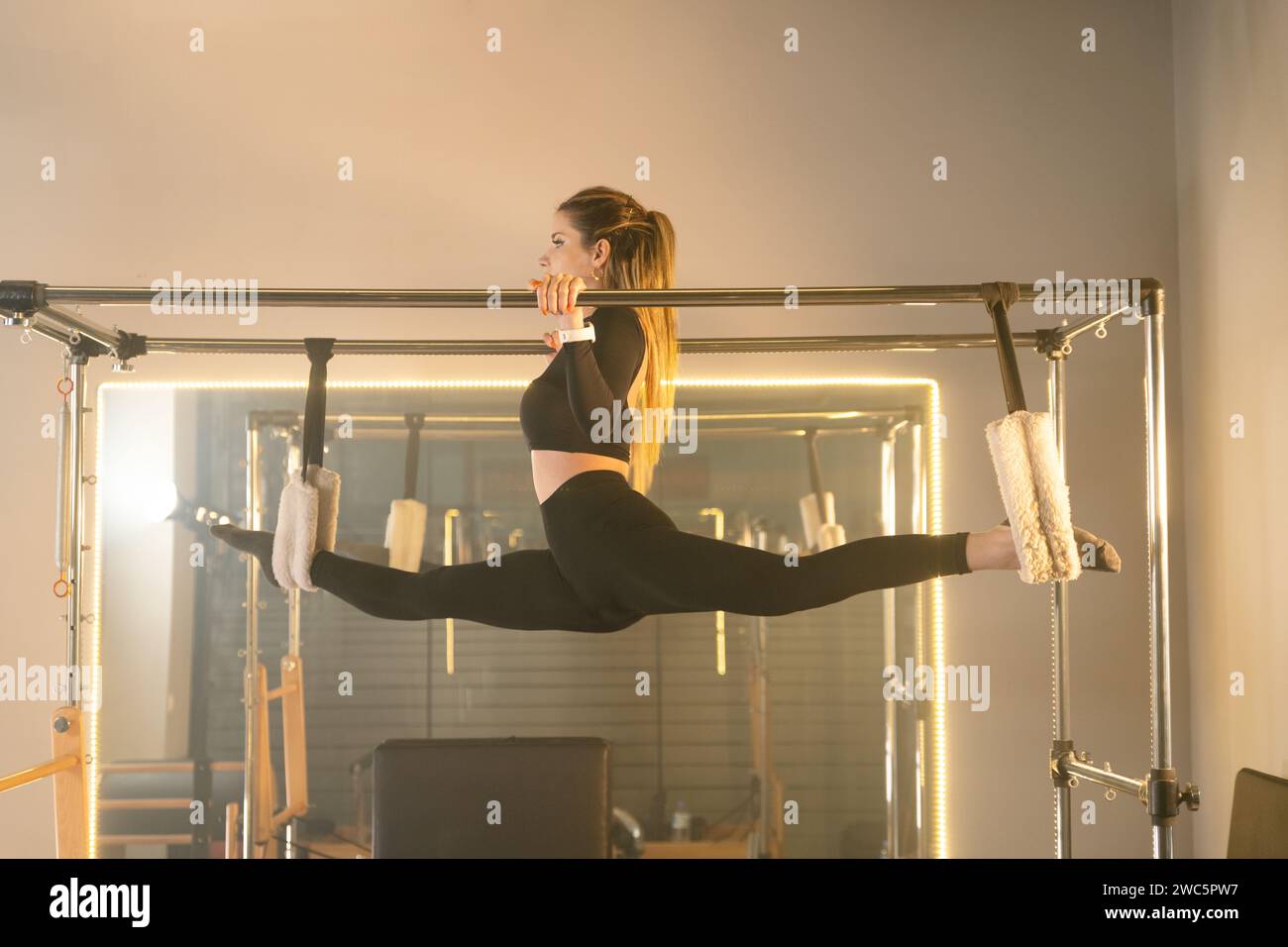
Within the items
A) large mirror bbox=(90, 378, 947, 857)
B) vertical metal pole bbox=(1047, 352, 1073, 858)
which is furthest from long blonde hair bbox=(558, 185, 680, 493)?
vertical metal pole bbox=(1047, 352, 1073, 858)

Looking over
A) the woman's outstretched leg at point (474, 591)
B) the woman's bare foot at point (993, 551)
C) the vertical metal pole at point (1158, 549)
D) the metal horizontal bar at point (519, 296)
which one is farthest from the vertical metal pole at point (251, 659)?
the vertical metal pole at point (1158, 549)

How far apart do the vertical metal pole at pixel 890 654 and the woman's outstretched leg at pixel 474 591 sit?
4.05ft

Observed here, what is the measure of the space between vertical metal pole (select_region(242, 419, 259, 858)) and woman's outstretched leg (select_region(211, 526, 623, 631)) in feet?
3.07

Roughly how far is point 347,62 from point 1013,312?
7.96 feet

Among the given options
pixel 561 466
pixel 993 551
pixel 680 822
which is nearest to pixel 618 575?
pixel 561 466

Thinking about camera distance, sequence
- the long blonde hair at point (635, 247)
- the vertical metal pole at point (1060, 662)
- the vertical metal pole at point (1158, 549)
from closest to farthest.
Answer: the vertical metal pole at point (1158, 549) < the long blonde hair at point (635, 247) < the vertical metal pole at point (1060, 662)

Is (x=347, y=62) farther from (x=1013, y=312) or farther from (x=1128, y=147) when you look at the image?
(x=1128, y=147)

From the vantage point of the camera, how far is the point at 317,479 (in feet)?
7.92

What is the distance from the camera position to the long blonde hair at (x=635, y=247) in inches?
95.8

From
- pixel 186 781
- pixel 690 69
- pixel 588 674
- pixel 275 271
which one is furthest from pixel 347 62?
pixel 186 781

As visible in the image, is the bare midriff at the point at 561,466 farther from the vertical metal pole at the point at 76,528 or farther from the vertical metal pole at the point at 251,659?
the vertical metal pole at the point at 251,659

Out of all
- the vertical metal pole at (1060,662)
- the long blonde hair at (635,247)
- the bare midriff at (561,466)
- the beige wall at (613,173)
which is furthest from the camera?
the beige wall at (613,173)

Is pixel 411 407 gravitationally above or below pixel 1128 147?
below
